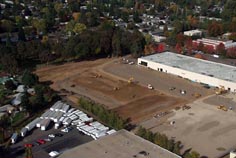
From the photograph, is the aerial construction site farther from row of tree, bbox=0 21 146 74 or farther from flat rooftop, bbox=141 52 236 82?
flat rooftop, bbox=141 52 236 82

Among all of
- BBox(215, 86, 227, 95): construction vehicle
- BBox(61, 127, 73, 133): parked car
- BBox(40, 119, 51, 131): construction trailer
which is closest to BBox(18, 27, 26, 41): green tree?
BBox(40, 119, 51, 131): construction trailer

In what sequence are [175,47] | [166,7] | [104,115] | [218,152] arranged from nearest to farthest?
[218,152] < [104,115] < [175,47] < [166,7]

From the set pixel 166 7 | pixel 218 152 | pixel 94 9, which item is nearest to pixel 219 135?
pixel 218 152

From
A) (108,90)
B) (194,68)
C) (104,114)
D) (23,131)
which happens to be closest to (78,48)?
(108,90)

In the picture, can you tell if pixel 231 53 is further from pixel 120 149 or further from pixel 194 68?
pixel 120 149

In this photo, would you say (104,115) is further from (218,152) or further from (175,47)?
(175,47)

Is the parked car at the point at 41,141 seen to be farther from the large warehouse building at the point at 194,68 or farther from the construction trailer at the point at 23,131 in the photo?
the large warehouse building at the point at 194,68
